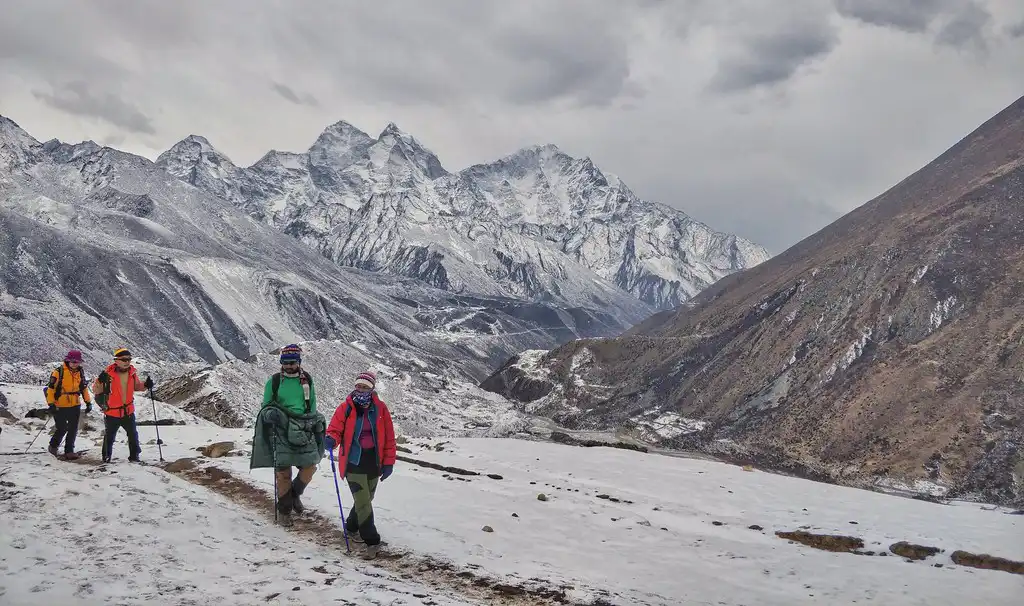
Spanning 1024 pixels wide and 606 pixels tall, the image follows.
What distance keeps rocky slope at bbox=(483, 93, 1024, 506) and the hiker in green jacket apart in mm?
47220

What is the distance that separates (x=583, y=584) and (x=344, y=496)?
636cm

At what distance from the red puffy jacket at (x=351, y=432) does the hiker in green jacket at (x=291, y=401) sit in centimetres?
→ 124

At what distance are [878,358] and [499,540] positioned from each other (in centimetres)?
6399

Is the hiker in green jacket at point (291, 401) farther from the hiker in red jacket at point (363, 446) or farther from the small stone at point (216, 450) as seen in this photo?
the small stone at point (216, 450)

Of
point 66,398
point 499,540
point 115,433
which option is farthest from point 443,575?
point 66,398

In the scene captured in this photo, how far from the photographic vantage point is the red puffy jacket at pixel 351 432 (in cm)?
1005

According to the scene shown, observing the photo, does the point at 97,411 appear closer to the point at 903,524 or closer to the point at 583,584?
the point at 583,584

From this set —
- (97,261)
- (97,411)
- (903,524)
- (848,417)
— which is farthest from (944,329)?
(97,261)

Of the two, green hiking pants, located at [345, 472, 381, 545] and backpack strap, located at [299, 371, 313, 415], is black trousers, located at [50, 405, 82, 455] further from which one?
green hiking pants, located at [345, 472, 381, 545]

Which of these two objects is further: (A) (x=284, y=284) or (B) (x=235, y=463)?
(A) (x=284, y=284)

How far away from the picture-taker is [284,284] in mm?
184000

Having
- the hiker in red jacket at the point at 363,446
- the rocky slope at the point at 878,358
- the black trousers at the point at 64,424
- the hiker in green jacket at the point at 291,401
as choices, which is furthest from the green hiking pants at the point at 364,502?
the rocky slope at the point at 878,358

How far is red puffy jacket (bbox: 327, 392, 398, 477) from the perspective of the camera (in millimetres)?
10055

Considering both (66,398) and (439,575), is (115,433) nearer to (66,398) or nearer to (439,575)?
(66,398)
